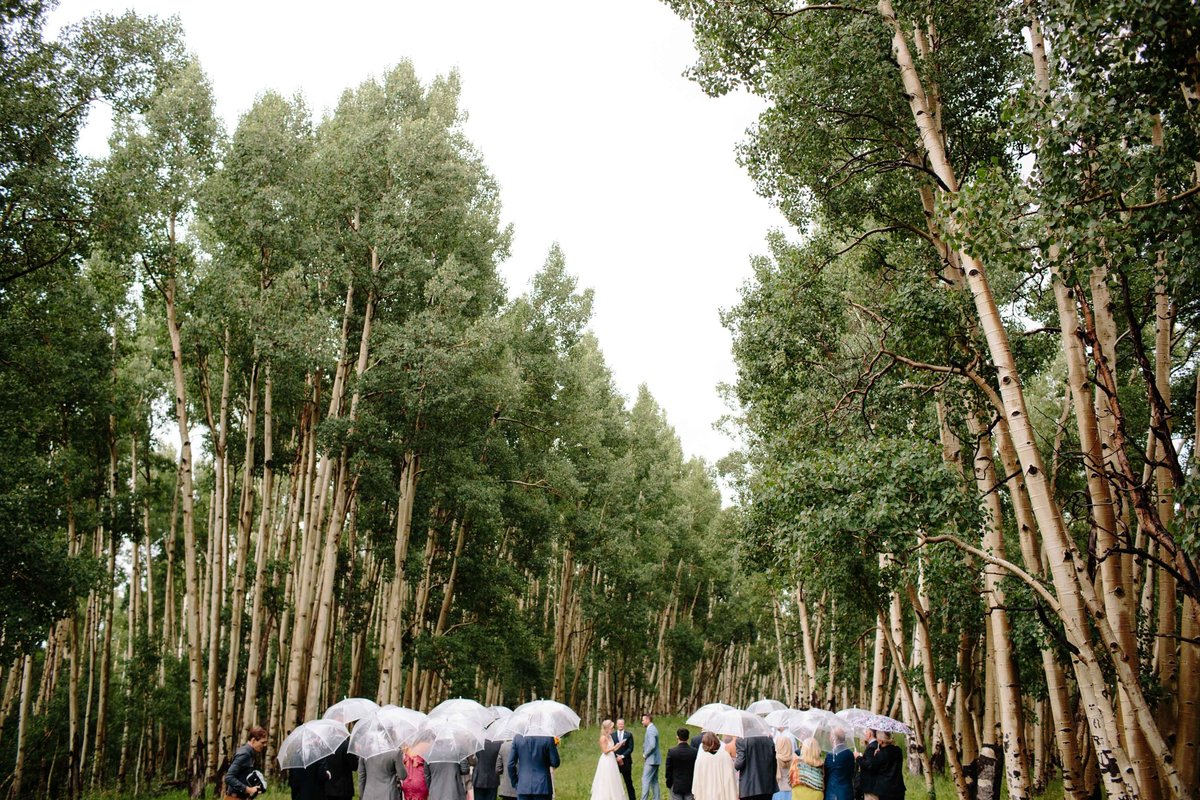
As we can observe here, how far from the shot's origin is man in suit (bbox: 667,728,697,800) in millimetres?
11016

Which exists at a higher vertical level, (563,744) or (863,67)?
(863,67)

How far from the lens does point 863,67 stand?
10.2 m

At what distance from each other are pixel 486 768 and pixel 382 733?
2327mm

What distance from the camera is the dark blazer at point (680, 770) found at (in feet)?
36.1

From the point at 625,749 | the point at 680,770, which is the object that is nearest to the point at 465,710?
the point at 625,749

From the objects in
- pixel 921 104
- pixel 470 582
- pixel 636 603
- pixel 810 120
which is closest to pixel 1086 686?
pixel 921 104

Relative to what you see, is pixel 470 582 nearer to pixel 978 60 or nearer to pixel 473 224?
pixel 473 224

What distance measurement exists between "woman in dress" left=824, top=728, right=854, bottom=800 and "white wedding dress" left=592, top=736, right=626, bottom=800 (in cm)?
300

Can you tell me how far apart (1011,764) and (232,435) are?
64.1ft

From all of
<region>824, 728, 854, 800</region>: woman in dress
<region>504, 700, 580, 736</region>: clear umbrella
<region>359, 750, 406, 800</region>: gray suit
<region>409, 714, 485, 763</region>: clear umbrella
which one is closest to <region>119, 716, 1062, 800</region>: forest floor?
<region>504, 700, 580, 736</region>: clear umbrella

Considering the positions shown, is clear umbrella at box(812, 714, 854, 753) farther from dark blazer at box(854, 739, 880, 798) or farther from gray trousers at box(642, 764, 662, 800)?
gray trousers at box(642, 764, 662, 800)

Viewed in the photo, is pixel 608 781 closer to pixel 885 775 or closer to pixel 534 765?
pixel 534 765

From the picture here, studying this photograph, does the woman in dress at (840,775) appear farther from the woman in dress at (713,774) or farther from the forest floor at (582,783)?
the forest floor at (582,783)

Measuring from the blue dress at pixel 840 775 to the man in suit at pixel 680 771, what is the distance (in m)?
1.96
